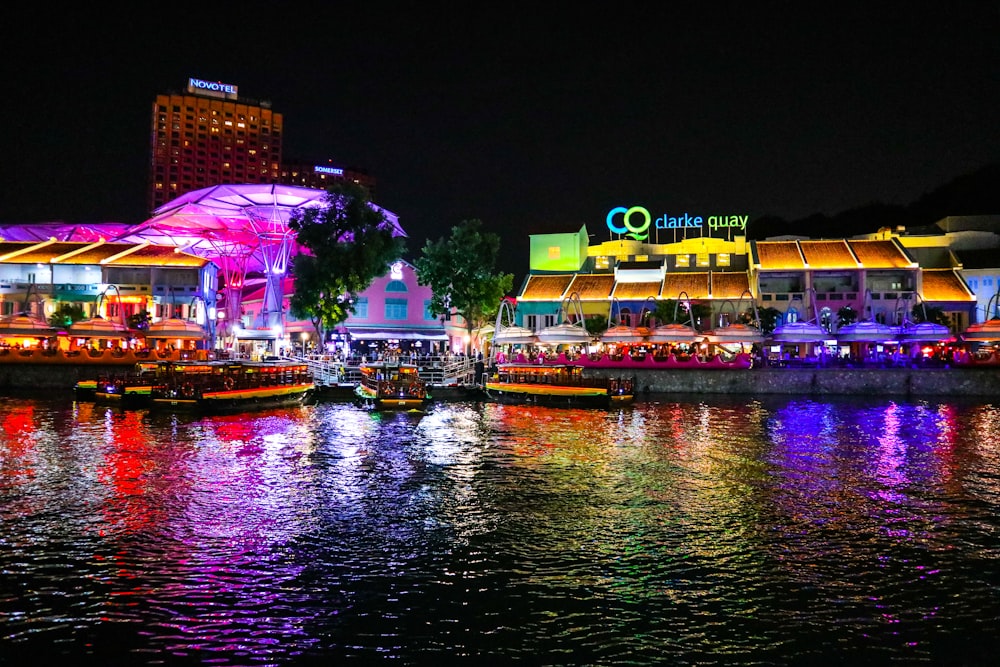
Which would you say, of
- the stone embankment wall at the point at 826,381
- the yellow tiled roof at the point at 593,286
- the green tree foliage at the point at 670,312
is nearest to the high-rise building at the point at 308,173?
the yellow tiled roof at the point at 593,286

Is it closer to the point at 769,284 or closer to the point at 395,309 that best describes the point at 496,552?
the point at 395,309

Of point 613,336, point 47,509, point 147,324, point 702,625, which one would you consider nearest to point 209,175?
point 147,324

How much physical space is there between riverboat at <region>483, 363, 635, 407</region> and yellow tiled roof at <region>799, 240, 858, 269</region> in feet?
99.0

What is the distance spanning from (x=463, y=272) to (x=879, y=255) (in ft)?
124

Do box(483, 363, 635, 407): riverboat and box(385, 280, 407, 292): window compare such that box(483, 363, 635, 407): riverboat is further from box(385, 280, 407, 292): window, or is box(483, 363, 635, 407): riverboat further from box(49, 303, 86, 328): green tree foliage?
box(49, 303, 86, 328): green tree foliage

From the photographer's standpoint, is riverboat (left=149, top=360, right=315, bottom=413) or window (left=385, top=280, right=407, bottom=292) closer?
riverboat (left=149, top=360, right=315, bottom=413)

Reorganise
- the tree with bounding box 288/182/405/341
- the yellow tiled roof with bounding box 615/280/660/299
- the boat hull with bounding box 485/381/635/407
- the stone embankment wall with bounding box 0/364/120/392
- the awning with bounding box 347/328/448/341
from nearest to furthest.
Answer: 1. the boat hull with bounding box 485/381/635/407
2. the stone embankment wall with bounding box 0/364/120/392
3. the tree with bounding box 288/182/405/341
4. the awning with bounding box 347/328/448/341
5. the yellow tiled roof with bounding box 615/280/660/299

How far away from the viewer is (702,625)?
10.4 meters

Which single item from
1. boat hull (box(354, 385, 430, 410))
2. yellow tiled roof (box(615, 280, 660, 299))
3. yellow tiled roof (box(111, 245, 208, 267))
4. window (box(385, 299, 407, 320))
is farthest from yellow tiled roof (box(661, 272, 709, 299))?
yellow tiled roof (box(111, 245, 208, 267))

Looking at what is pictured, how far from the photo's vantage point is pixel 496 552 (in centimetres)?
1377

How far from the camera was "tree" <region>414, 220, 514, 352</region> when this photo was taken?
63281mm

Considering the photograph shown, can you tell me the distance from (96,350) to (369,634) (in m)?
53.7

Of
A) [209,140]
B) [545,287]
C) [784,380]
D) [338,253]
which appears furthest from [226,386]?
[209,140]

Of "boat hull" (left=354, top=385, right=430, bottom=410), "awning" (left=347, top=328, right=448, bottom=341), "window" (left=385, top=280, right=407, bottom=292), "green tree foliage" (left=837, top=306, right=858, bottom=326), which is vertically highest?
"window" (left=385, top=280, right=407, bottom=292)
